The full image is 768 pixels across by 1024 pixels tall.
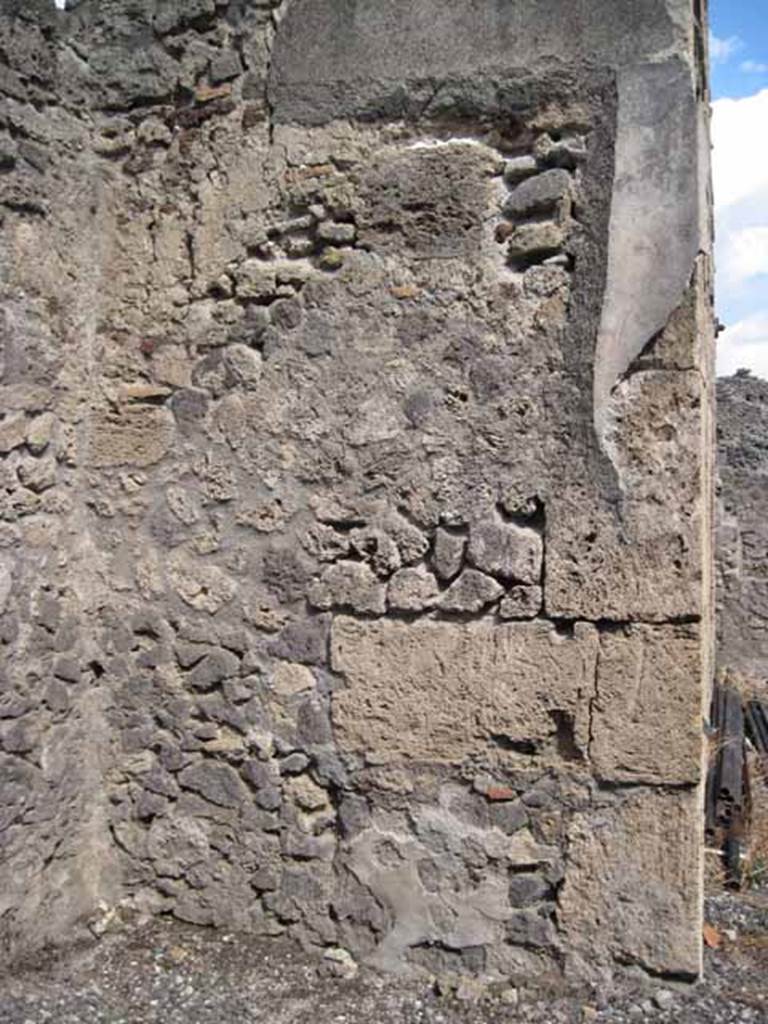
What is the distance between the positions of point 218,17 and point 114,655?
2.04 metres

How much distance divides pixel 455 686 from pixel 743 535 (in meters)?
5.97

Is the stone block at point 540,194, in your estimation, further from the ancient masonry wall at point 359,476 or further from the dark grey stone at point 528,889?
the dark grey stone at point 528,889

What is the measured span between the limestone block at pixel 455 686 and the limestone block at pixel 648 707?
5 cm

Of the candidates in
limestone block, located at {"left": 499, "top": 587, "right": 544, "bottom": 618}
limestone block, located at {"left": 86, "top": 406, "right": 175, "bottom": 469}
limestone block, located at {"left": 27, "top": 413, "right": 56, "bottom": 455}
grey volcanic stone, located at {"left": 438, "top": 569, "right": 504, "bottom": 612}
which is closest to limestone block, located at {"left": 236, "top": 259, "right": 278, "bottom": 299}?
limestone block, located at {"left": 86, "top": 406, "right": 175, "bottom": 469}

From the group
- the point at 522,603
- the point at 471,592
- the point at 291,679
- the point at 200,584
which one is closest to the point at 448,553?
the point at 471,592

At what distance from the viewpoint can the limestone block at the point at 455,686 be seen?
9.48 feet

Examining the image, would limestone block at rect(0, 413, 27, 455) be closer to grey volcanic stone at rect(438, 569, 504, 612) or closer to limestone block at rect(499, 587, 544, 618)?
grey volcanic stone at rect(438, 569, 504, 612)

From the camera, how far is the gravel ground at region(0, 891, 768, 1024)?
2.76m

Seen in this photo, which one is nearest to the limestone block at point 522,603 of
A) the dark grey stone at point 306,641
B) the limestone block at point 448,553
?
the limestone block at point 448,553

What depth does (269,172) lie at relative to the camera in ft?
10.2

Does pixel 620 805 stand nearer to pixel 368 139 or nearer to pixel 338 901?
pixel 338 901

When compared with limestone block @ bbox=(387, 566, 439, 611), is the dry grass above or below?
below

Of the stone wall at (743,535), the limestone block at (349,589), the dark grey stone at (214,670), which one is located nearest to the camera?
the limestone block at (349,589)

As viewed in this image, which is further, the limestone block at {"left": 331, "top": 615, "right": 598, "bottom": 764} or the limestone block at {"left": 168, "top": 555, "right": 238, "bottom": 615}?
the limestone block at {"left": 168, "top": 555, "right": 238, "bottom": 615}
